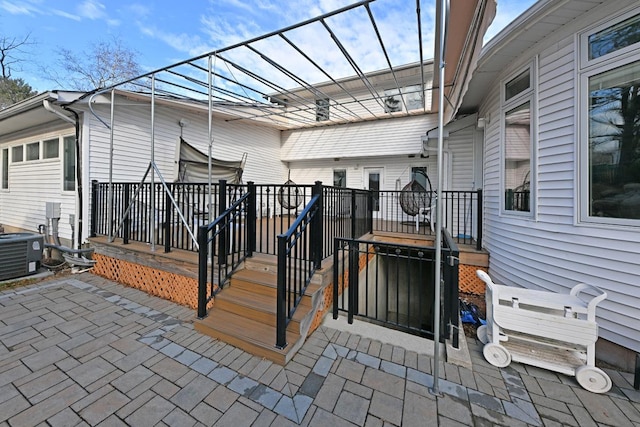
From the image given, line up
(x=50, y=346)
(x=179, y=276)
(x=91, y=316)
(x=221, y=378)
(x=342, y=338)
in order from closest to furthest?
(x=221, y=378)
(x=50, y=346)
(x=342, y=338)
(x=91, y=316)
(x=179, y=276)

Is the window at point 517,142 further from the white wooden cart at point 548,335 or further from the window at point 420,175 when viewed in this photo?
the window at point 420,175

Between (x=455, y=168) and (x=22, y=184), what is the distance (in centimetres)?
1135

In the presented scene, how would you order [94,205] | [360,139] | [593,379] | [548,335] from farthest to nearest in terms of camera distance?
[360,139]
[94,205]
[548,335]
[593,379]

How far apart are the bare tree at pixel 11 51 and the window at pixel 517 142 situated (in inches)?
787

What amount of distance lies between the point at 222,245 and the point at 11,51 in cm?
2001

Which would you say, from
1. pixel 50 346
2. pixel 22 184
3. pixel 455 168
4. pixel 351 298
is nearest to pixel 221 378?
pixel 351 298

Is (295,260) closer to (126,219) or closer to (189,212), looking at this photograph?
(189,212)

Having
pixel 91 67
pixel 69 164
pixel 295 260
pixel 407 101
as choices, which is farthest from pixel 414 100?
pixel 91 67

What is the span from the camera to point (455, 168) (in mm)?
6824

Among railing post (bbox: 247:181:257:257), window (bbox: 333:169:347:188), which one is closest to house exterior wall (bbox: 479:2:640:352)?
railing post (bbox: 247:181:257:257)

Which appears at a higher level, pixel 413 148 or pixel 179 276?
pixel 413 148

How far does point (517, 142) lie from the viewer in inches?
152

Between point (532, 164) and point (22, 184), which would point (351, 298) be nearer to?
point (532, 164)

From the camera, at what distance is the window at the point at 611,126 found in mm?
2375
